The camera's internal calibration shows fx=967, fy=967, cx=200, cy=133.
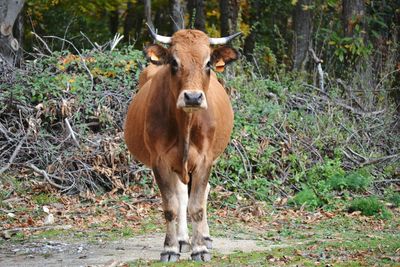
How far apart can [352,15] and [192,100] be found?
1261cm

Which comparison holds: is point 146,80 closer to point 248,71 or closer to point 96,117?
point 96,117

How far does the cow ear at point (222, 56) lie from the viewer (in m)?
11.0

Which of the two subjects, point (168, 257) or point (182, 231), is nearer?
point (168, 257)

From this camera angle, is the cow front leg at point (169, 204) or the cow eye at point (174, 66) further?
the cow front leg at point (169, 204)

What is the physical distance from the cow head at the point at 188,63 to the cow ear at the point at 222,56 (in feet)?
0.14

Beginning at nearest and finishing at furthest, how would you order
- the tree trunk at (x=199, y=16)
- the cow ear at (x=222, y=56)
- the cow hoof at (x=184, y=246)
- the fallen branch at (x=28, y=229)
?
the cow ear at (x=222, y=56) → the cow hoof at (x=184, y=246) → the fallen branch at (x=28, y=229) → the tree trunk at (x=199, y=16)

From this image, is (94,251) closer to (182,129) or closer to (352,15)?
(182,129)

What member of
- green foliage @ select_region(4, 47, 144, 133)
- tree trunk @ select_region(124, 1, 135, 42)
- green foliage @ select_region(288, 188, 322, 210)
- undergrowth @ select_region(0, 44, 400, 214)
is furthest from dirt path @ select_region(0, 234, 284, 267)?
tree trunk @ select_region(124, 1, 135, 42)

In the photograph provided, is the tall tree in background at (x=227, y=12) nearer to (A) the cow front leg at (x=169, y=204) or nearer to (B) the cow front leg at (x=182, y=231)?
(B) the cow front leg at (x=182, y=231)

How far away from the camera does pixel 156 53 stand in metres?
10.8

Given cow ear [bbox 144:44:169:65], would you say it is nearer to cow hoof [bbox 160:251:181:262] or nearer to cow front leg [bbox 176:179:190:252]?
cow front leg [bbox 176:179:190:252]

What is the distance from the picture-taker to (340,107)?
62.7 feet

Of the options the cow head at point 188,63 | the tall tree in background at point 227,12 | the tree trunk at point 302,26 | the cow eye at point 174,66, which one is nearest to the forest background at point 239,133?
the cow head at point 188,63

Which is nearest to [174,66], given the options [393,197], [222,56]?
[222,56]
